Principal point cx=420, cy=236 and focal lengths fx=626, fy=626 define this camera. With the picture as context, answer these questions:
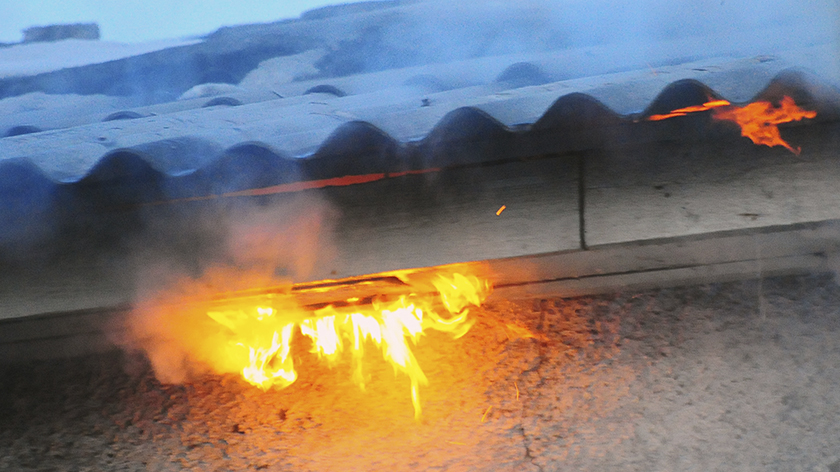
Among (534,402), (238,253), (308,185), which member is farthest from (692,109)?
(238,253)

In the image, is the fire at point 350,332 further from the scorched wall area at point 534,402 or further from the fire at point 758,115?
the fire at point 758,115

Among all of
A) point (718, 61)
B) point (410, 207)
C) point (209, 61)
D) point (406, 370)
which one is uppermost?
point (209, 61)

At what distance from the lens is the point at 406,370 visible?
2.70 metres

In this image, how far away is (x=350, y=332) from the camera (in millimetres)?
2744

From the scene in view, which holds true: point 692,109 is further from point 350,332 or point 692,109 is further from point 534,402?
point 350,332

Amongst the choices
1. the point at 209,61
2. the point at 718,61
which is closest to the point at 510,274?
the point at 718,61

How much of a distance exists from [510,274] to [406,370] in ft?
2.10

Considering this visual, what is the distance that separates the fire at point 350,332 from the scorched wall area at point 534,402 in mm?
55

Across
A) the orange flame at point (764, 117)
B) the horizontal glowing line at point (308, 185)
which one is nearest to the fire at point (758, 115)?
the orange flame at point (764, 117)

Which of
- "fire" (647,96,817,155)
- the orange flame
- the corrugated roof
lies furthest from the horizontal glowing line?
the orange flame

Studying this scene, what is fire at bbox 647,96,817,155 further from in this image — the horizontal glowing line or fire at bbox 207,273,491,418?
fire at bbox 207,273,491,418

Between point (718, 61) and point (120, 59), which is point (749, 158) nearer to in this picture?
point (718, 61)

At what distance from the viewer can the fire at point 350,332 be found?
2.64 m

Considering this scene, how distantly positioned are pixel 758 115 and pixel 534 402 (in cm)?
136
